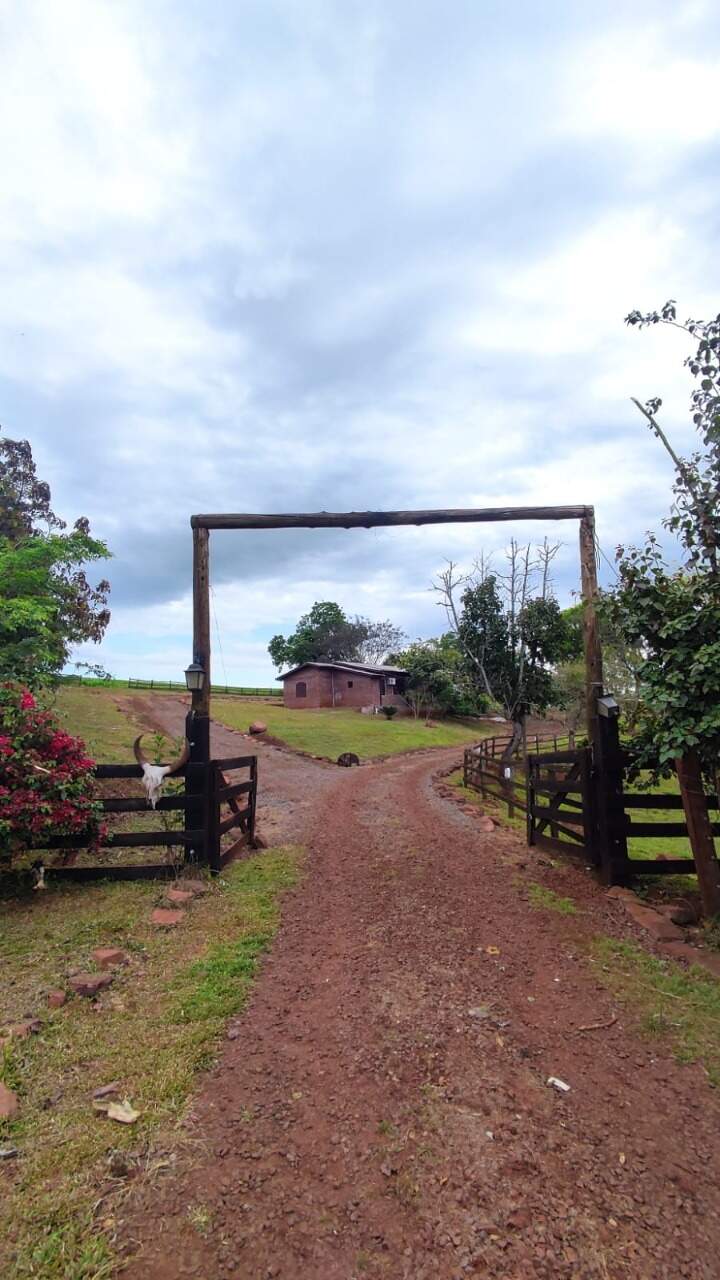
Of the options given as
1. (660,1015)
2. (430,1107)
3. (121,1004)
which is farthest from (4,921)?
(660,1015)

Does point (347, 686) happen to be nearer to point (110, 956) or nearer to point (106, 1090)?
point (110, 956)

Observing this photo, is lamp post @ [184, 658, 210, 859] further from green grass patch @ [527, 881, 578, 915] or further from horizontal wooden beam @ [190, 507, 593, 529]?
green grass patch @ [527, 881, 578, 915]

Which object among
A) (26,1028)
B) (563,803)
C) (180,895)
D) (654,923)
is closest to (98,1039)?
(26,1028)

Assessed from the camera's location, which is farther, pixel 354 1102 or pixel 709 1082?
pixel 709 1082

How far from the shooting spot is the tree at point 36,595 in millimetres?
9305

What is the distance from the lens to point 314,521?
785 centimetres

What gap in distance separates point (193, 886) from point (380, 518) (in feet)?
16.3

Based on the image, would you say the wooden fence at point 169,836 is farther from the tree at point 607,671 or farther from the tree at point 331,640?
the tree at point 331,640

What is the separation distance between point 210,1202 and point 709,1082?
2.65 metres

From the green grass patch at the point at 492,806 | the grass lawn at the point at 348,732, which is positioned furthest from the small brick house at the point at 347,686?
the green grass patch at the point at 492,806

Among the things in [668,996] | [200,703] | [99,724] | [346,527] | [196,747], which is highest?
[346,527]

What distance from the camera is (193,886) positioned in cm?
638

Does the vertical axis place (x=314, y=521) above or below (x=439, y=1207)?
above

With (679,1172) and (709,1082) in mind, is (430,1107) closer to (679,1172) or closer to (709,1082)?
(679,1172)
